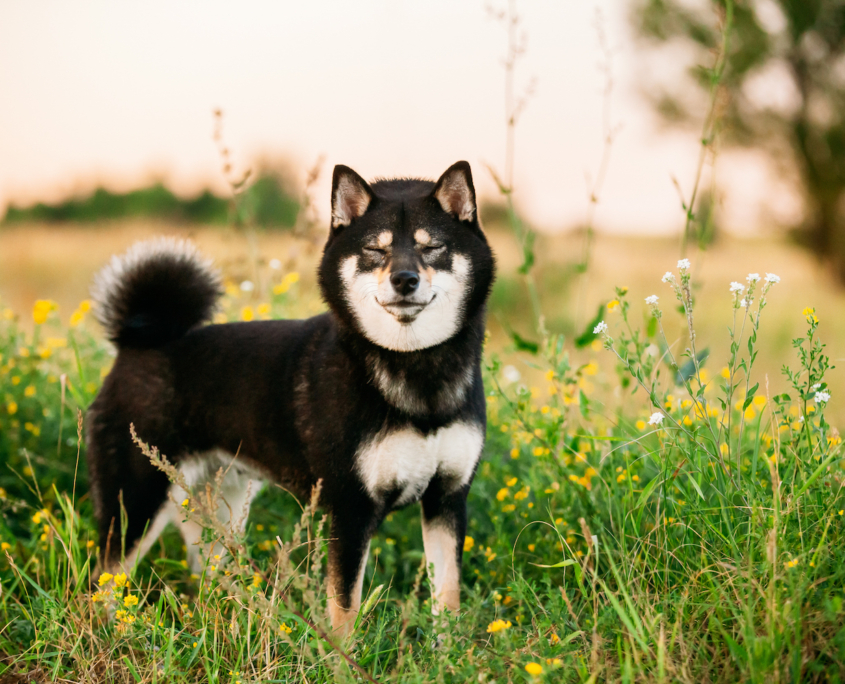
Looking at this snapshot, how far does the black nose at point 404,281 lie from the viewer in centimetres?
257

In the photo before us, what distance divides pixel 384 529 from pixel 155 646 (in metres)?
1.52

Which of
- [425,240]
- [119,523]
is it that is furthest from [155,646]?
A: [425,240]

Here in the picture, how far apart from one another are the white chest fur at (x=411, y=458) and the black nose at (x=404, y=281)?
22.0 inches

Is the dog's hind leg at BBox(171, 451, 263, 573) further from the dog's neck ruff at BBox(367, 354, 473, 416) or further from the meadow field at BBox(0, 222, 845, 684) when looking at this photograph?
the dog's neck ruff at BBox(367, 354, 473, 416)

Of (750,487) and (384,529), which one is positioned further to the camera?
(384,529)

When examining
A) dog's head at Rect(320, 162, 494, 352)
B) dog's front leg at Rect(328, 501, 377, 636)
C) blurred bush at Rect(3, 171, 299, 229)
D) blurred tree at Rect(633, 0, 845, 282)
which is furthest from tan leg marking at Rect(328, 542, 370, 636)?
blurred bush at Rect(3, 171, 299, 229)

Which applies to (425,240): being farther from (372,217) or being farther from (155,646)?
(155,646)

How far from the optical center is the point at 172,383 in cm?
326

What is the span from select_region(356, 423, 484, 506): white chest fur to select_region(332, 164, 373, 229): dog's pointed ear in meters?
0.94

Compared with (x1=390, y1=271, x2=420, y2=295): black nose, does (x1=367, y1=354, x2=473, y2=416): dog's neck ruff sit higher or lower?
lower

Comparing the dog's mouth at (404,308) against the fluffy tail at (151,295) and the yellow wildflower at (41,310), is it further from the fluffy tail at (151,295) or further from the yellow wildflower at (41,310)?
the yellow wildflower at (41,310)

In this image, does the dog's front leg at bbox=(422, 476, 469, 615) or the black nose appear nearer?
the black nose

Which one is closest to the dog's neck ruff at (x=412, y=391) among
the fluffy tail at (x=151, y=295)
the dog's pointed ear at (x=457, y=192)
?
the dog's pointed ear at (x=457, y=192)

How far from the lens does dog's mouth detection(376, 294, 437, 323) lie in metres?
2.63
